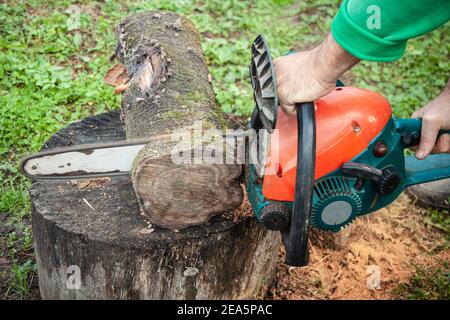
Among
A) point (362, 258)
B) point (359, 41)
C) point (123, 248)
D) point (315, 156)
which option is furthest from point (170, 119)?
point (362, 258)

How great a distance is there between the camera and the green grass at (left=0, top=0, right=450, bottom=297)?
3.18 meters

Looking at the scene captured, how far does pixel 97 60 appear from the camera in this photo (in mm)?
3730

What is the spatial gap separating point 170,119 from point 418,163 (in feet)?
3.47

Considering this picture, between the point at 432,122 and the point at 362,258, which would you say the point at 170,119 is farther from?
the point at 362,258

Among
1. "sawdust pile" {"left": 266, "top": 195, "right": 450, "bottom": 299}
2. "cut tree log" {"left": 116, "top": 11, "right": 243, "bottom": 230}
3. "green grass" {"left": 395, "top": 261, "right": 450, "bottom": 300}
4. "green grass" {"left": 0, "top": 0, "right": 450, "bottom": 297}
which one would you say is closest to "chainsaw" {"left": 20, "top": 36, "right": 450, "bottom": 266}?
"cut tree log" {"left": 116, "top": 11, "right": 243, "bottom": 230}

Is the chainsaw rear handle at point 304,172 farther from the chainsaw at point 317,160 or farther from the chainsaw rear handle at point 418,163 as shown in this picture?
the chainsaw rear handle at point 418,163

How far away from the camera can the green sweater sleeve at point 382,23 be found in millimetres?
1535

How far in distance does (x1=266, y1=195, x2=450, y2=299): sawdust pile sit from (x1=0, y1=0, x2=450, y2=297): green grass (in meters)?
1.04

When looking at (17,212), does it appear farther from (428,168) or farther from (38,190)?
(428,168)

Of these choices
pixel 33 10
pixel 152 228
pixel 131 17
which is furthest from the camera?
pixel 33 10

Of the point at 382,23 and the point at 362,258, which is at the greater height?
the point at 382,23

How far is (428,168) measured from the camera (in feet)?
6.97
